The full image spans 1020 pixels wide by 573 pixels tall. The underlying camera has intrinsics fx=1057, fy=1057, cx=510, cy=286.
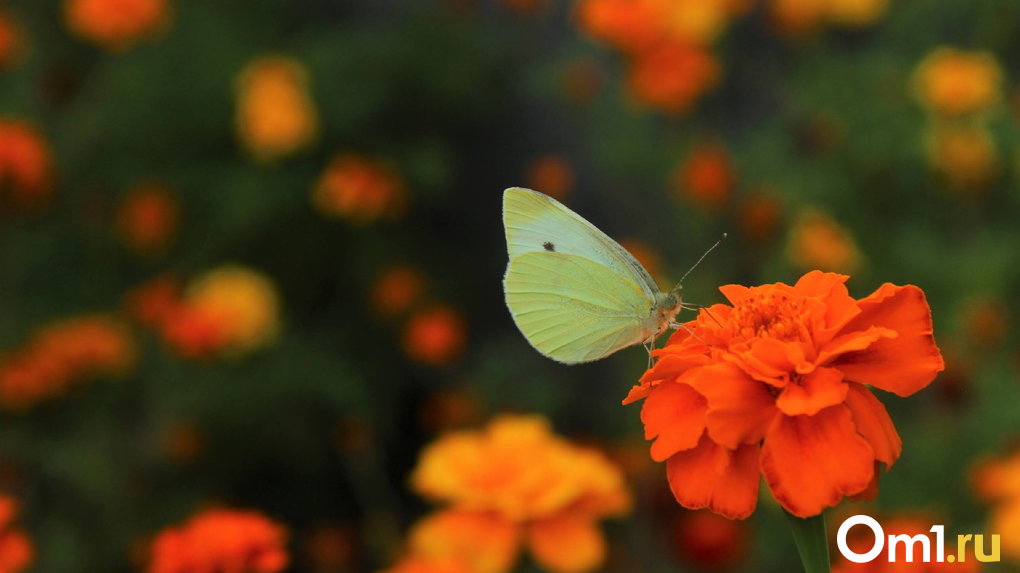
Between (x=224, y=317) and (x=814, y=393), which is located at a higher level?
(x=224, y=317)

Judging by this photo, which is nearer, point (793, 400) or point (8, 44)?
point (793, 400)

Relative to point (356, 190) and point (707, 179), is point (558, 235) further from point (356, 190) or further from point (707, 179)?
point (356, 190)

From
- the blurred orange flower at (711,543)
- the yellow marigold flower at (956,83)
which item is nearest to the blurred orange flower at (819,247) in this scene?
the yellow marigold flower at (956,83)

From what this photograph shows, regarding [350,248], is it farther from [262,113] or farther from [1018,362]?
[1018,362]

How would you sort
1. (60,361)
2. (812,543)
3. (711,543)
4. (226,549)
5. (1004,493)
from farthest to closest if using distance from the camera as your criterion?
(60,361), (711,543), (1004,493), (226,549), (812,543)

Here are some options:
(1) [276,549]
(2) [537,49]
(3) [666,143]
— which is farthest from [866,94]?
(1) [276,549]

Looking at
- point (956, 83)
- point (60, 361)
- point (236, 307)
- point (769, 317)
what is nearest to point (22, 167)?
point (60, 361)

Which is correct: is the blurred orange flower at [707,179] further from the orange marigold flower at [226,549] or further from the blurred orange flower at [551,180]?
the orange marigold flower at [226,549]
